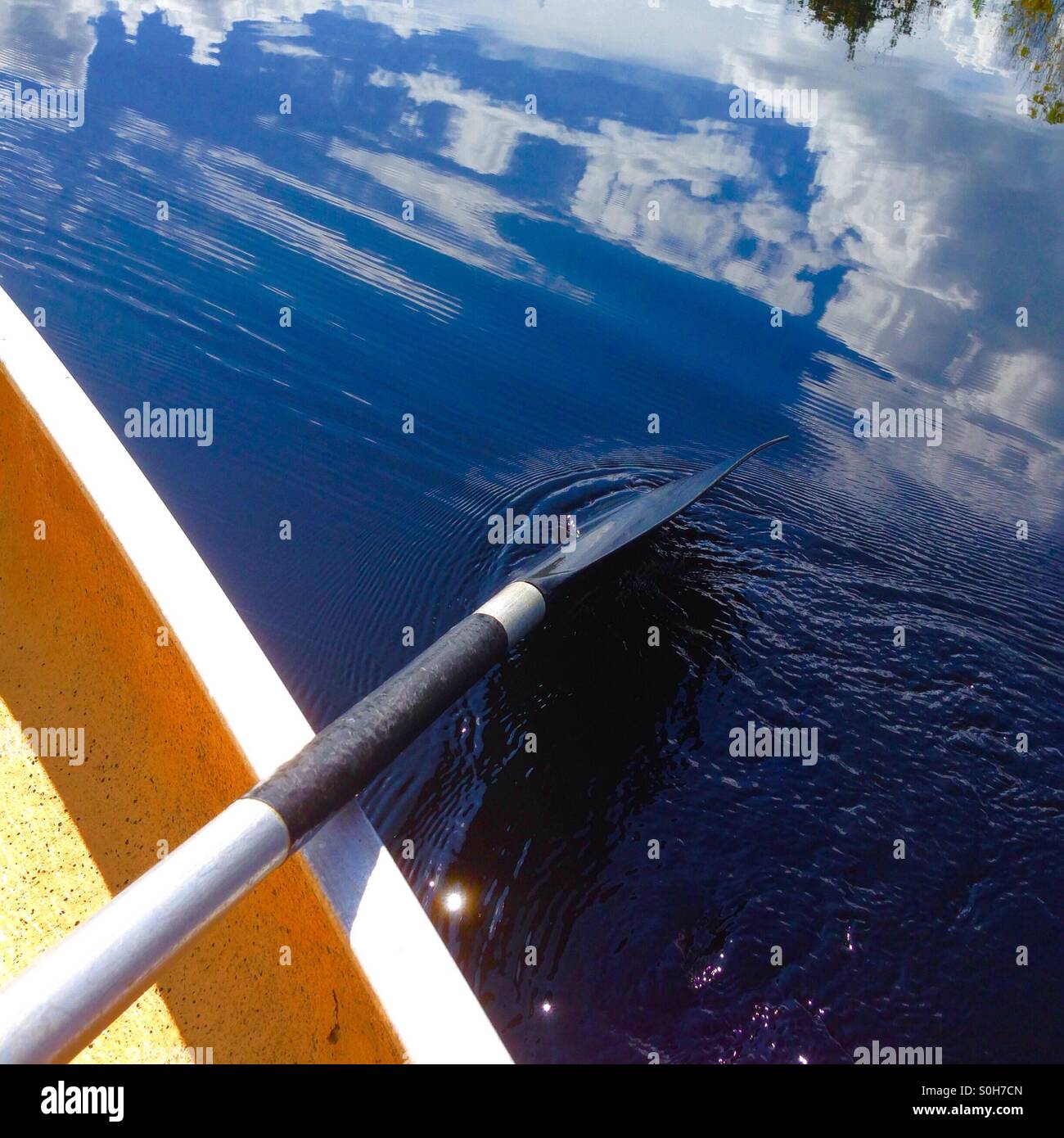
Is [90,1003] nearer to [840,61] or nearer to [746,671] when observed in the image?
[746,671]

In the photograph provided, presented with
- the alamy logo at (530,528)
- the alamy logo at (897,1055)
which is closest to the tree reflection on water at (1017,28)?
the alamy logo at (530,528)

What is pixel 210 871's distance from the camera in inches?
70.0

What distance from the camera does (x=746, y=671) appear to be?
3514mm

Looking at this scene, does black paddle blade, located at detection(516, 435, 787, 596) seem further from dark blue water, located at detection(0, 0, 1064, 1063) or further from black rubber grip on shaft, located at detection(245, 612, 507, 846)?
black rubber grip on shaft, located at detection(245, 612, 507, 846)

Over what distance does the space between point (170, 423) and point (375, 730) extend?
2859 mm

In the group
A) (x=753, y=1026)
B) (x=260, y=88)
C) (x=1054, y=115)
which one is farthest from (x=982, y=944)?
(x=1054, y=115)

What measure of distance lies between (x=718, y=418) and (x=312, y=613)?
2650mm

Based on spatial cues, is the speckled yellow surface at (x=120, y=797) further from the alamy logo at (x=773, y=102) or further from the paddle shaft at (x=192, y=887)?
the alamy logo at (x=773, y=102)

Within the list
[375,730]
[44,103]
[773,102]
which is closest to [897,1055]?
[375,730]

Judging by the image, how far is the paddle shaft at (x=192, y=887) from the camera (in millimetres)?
1558

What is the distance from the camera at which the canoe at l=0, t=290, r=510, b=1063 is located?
1.83m

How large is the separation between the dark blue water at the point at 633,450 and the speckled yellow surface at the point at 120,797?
0.56 m

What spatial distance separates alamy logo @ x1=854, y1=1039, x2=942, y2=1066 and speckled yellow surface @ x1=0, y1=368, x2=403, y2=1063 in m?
1.37
